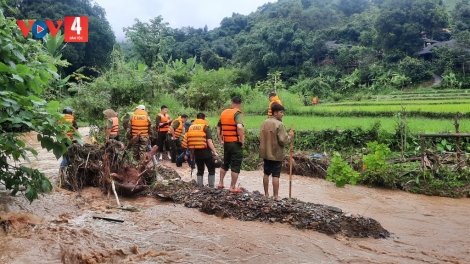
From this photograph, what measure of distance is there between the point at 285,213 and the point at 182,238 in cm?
166

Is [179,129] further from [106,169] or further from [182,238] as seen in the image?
[182,238]

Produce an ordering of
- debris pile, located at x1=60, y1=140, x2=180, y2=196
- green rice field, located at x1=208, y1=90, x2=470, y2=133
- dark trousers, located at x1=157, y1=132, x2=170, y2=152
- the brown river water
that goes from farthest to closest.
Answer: green rice field, located at x1=208, y1=90, x2=470, y2=133 → dark trousers, located at x1=157, y1=132, x2=170, y2=152 → debris pile, located at x1=60, y1=140, x2=180, y2=196 → the brown river water

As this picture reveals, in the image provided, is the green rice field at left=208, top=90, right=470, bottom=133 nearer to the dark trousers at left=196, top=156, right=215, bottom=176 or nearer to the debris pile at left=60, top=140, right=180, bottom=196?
the dark trousers at left=196, top=156, right=215, bottom=176

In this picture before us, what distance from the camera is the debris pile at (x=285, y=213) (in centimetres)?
602

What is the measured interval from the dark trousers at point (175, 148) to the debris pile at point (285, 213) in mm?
5043

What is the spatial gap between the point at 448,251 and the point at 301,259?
7.49 feet

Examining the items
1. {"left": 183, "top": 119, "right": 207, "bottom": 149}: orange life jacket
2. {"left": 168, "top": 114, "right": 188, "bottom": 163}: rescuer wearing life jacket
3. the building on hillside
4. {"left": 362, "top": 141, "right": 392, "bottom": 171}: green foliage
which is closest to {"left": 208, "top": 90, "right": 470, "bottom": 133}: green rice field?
Answer: {"left": 362, "top": 141, "right": 392, "bottom": 171}: green foliage

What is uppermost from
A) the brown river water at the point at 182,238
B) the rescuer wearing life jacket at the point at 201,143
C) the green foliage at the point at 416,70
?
the green foliage at the point at 416,70

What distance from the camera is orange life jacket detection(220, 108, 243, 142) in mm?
7270

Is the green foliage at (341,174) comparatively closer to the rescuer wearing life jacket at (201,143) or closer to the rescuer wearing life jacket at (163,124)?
the rescuer wearing life jacket at (201,143)

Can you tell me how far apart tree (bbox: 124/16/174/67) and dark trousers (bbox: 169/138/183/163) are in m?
21.9

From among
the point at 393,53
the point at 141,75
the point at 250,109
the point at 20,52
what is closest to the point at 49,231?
the point at 20,52

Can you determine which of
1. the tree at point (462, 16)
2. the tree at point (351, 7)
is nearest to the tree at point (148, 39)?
the tree at point (462, 16)

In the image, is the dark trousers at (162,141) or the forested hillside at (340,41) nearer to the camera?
the dark trousers at (162,141)
